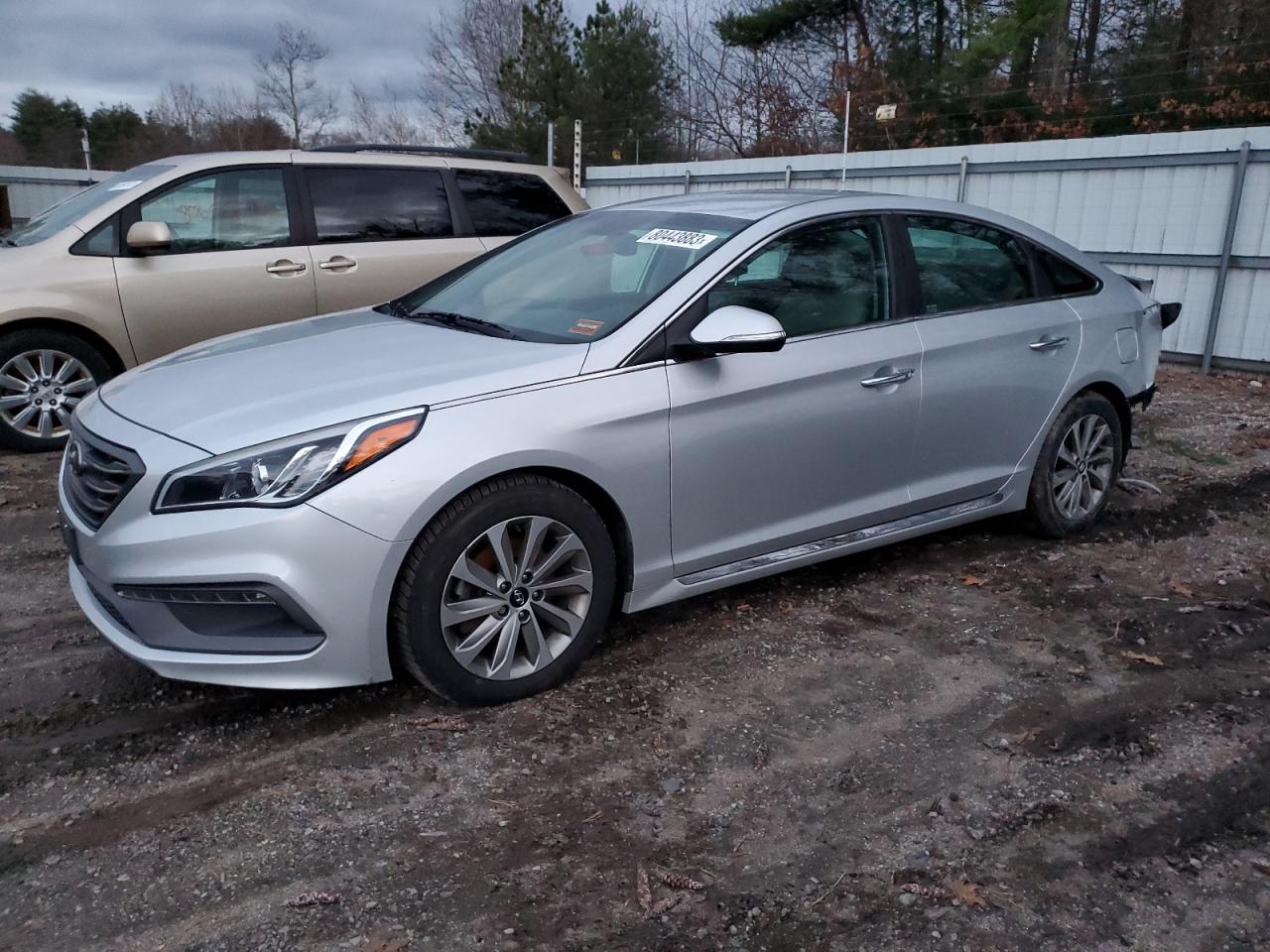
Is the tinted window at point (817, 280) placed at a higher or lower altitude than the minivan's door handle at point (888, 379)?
higher

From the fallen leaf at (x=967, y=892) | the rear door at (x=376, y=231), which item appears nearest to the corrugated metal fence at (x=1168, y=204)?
the rear door at (x=376, y=231)

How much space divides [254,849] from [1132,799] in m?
2.44

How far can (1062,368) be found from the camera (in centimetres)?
489

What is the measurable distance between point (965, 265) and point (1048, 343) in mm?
543

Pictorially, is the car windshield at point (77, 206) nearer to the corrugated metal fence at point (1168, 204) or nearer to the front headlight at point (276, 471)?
the front headlight at point (276, 471)

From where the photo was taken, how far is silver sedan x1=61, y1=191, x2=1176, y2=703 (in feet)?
10.2

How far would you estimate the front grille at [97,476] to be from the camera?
10.5ft

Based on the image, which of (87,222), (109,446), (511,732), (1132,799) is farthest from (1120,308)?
(87,222)

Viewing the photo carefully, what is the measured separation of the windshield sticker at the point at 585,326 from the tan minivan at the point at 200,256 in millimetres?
3583

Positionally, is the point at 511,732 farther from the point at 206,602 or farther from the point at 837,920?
the point at 837,920

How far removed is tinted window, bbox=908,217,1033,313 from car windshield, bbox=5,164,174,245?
476 cm

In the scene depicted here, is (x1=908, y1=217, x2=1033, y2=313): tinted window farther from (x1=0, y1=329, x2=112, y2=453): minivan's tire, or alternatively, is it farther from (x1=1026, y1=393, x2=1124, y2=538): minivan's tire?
(x1=0, y1=329, x2=112, y2=453): minivan's tire

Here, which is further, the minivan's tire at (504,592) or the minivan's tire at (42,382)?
the minivan's tire at (42,382)

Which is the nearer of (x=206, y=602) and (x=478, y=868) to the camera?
(x=478, y=868)
